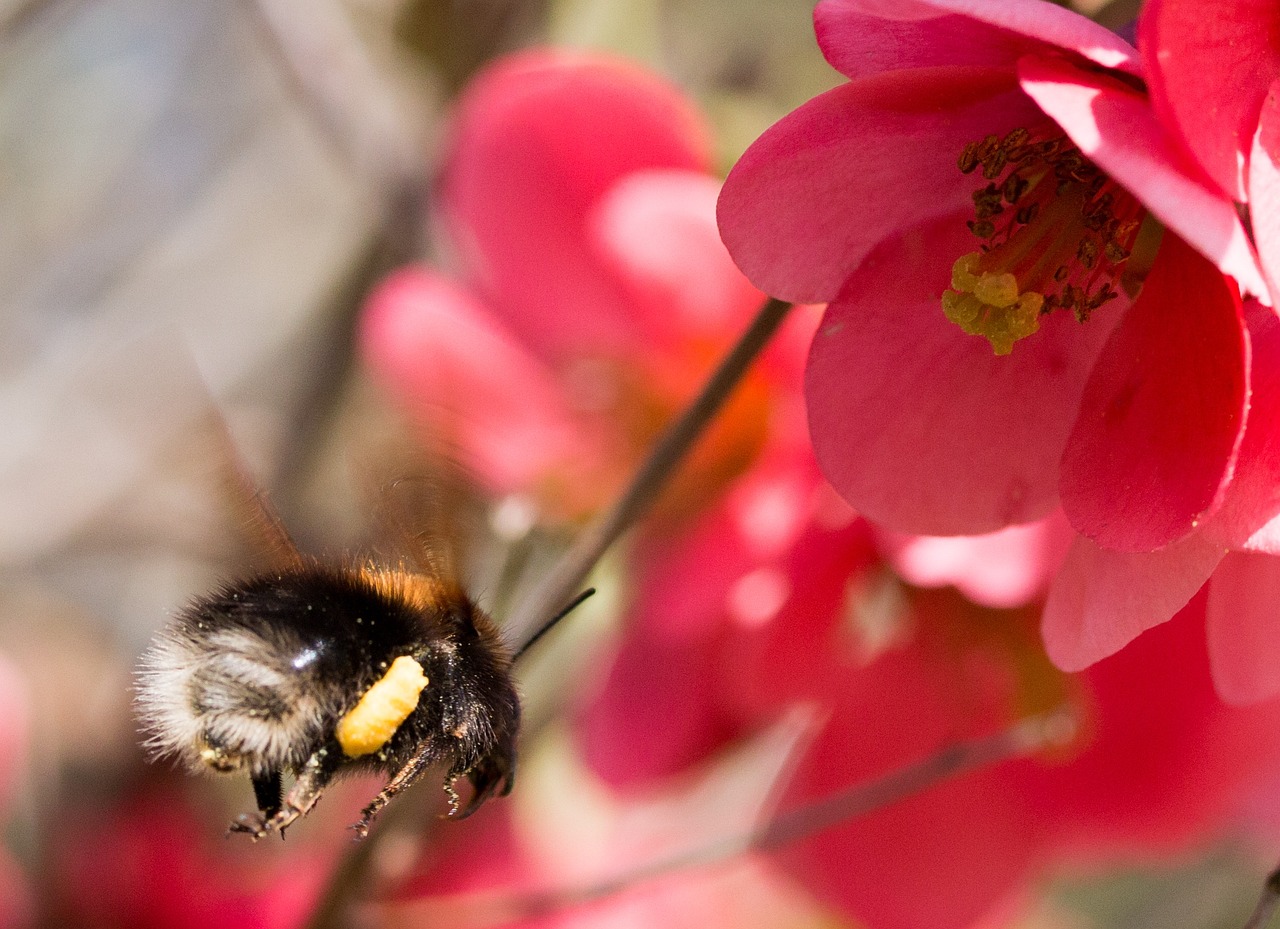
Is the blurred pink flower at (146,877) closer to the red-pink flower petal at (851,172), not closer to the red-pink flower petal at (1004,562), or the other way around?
the red-pink flower petal at (1004,562)

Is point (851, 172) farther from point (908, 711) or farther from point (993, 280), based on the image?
point (908, 711)

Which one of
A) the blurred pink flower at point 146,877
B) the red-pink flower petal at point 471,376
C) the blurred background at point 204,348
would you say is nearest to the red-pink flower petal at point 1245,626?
the blurred background at point 204,348

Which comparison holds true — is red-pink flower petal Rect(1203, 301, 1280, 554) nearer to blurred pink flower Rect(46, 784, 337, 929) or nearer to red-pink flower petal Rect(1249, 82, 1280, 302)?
red-pink flower petal Rect(1249, 82, 1280, 302)

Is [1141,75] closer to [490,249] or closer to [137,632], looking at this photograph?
[490,249]

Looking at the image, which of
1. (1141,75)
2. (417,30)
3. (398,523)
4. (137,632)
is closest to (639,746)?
(398,523)

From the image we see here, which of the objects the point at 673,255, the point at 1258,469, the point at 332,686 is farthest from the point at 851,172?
the point at 673,255

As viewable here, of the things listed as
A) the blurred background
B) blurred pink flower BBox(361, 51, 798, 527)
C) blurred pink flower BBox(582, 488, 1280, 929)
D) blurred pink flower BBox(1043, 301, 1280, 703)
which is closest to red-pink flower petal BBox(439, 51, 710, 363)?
blurred pink flower BBox(361, 51, 798, 527)
